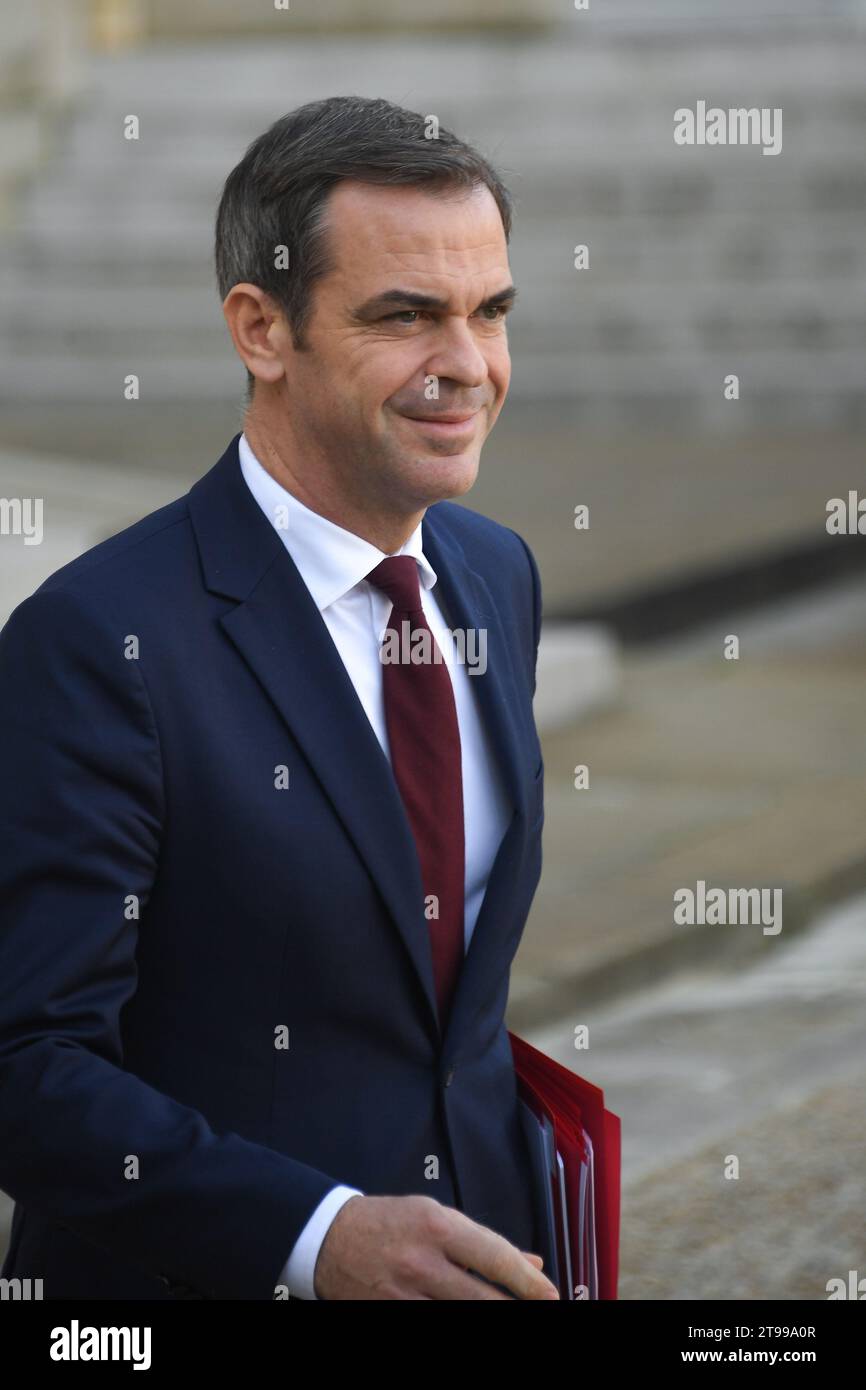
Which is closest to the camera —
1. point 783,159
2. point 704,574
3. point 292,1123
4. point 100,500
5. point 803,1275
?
point 292,1123

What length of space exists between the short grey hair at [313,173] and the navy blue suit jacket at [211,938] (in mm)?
226

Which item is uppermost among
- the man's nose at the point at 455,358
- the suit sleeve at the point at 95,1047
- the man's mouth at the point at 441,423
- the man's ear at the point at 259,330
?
the man's ear at the point at 259,330

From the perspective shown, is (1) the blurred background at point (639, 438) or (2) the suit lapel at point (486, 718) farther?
(1) the blurred background at point (639, 438)

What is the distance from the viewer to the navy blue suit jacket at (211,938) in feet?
6.43

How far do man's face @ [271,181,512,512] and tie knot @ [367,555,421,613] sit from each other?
7cm

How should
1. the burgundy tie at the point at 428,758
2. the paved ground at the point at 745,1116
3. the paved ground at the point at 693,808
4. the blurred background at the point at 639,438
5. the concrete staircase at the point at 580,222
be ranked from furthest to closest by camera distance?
Result: 1. the concrete staircase at the point at 580,222
2. the paved ground at the point at 693,808
3. the blurred background at the point at 639,438
4. the paved ground at the point at 745,1116
5. the burgundy tie at the point at 428,758

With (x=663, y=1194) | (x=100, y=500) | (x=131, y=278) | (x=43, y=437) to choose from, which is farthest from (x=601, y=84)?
(x=663, y=1194)

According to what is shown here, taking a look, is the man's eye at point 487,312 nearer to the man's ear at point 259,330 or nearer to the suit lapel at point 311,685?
the man's ear at point 259,330

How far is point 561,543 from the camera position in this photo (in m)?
12.6

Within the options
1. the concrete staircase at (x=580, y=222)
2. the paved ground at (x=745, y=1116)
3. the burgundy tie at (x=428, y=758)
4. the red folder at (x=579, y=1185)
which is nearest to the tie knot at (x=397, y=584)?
the burgundy tie at (x=428, y=758)

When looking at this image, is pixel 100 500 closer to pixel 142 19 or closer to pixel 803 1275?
pixel 803 1275

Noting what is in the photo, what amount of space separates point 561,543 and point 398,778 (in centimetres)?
1045

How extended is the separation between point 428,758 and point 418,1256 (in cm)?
55

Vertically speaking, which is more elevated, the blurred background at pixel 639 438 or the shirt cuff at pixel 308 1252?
the blurred background at pixel 639 438
